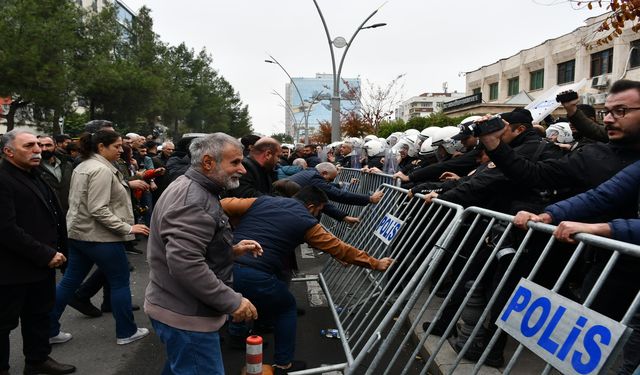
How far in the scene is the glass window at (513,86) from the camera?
40.9 m

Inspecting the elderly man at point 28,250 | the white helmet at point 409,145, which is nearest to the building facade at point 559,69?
the white helmet at point 409,145

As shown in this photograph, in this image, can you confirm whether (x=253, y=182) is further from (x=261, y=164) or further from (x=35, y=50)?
(x=35, y=50)

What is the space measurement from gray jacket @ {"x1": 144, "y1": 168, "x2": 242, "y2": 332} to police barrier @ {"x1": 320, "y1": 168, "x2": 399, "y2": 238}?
3.28 m

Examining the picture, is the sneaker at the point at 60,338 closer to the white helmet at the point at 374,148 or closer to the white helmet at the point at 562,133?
the white helmet at the point at 562,133

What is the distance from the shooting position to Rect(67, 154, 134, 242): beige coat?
4.01 meters

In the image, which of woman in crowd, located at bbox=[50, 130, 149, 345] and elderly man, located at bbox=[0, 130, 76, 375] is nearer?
elderly man, located at bbox=[0, 130, 76, 375]

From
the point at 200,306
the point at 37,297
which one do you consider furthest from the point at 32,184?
the point at 200,306

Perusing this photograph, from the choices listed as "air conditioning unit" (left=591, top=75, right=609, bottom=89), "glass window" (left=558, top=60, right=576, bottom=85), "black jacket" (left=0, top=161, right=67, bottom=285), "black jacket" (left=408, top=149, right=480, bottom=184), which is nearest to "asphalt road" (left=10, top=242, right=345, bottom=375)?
"black jacket" (left=0, top=161, right=67, bottom=285)

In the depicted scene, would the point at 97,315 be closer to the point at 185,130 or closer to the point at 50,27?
the point at 50,27

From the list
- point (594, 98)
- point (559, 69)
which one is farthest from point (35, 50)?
point (559, 69)

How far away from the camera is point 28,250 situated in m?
3.34

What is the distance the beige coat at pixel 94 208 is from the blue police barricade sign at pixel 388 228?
2.09 m

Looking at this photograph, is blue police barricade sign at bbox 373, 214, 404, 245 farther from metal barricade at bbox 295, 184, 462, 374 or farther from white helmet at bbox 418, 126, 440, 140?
white helmet at bbox 418, 126, 440, 140

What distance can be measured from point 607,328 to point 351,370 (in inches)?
61.7
